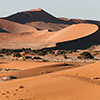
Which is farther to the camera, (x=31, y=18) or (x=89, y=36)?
(x=31, y=18)

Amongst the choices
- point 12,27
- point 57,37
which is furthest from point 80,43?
point 12,27

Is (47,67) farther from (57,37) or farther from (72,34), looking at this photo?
(57,37)

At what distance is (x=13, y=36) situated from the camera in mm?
88688

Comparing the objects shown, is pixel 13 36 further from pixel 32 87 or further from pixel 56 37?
pixel 32 87

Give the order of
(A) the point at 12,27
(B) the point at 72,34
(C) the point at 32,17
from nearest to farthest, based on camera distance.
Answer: (B) the point at 72,34, (A) the point at 12,27, (C) the point at 32,17

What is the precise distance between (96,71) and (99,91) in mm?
4536

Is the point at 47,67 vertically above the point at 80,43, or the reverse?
the point at 80,43

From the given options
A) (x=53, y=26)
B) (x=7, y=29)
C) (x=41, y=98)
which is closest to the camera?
(x=41, y=98)

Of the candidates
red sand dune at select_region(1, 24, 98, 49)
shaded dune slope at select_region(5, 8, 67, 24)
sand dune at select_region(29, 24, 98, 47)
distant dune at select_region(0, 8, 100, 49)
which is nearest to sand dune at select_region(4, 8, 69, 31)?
shaded dune slope at select_region(5, 8, 67, 24)

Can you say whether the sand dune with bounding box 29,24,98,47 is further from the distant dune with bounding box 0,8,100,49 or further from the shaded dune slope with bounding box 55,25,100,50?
the shaded dune slope with bounding box 55,25,100,50

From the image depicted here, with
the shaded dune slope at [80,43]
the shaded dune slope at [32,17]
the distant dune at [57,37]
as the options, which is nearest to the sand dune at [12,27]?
the distant dune at [57,37]

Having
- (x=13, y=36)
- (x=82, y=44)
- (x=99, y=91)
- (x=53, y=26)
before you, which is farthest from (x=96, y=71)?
(x=53, y=26)

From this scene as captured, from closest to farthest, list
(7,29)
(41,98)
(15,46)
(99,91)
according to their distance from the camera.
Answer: (41,98) → (99,91) → (15,46) → (7,29)

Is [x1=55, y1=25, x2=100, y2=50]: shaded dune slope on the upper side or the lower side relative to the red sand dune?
lower
